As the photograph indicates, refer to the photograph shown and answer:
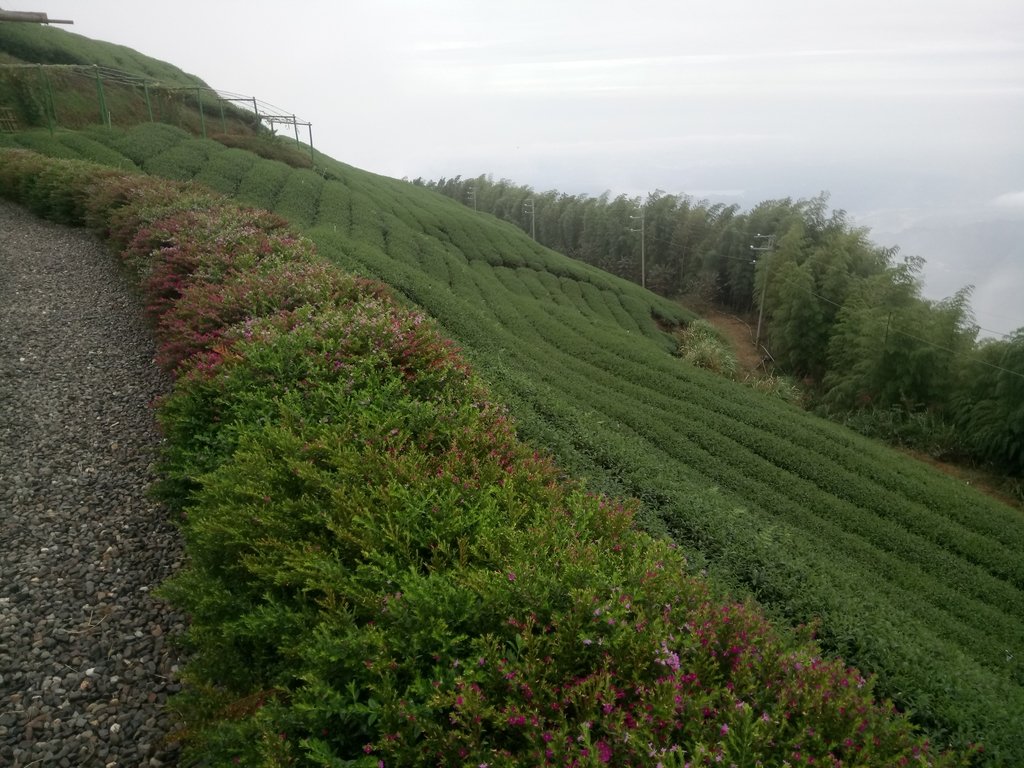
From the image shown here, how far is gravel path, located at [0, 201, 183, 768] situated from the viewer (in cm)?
359

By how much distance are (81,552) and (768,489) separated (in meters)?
11.7

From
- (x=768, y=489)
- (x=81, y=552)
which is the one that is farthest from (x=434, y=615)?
(x=768, y=489)

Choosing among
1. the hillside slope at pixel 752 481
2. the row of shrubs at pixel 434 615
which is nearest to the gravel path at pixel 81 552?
the row of shrubs at pixel 434 615

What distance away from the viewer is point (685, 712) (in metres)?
2.59

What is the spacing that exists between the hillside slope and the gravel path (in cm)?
459

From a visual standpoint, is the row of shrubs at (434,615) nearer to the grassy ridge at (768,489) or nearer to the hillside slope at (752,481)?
the grassy ridge at (768,489)

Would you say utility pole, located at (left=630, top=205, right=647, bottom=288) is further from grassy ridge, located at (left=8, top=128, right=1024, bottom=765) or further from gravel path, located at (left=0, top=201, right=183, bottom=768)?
gravel path, located at (left=0, top=201, right=183, bottom=768)

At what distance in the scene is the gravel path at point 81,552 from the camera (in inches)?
141

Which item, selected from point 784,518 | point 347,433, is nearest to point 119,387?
point 347,433

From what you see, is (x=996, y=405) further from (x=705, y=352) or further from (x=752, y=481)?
(x=705, y=352)

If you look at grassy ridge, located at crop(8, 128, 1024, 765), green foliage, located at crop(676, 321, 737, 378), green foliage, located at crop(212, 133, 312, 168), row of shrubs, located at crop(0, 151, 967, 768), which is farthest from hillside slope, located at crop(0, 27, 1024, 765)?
green foliage, located at crop(676, 321, 737, 378)

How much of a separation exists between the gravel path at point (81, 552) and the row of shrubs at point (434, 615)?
1.70ft

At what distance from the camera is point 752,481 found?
12.6m

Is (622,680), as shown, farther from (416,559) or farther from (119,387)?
(119,387)
